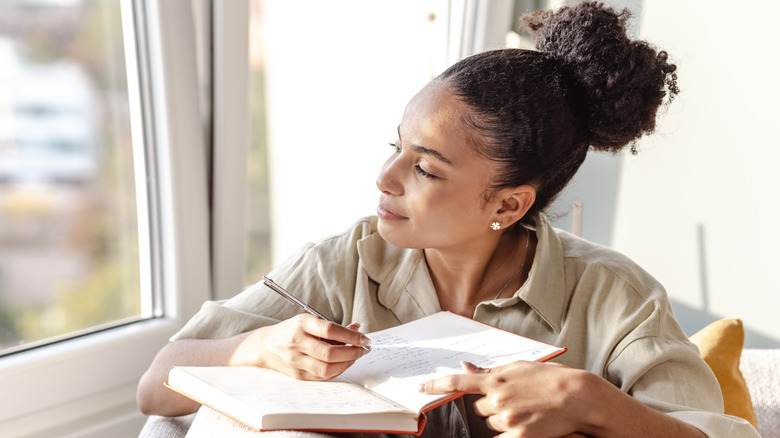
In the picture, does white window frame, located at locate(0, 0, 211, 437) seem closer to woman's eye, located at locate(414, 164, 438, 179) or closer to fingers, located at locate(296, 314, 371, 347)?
woman's eye, located at locate(414, 164, 438, 179)

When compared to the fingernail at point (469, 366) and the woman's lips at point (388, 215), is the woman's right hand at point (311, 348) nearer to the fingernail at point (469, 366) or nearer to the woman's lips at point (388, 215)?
the fingernail at point (469, 366)

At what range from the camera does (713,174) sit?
6.22 ft

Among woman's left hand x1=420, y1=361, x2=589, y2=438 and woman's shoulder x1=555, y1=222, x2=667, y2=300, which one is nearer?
woman's left hand x1=420, y1=361, x2=589, y2=438

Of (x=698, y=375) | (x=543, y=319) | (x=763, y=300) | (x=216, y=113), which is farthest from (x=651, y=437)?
(x=216, y=113)

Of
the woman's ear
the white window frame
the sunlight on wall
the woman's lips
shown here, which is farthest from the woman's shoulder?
the white window frame

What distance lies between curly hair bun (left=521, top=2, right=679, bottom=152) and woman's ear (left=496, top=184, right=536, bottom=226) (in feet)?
0.54

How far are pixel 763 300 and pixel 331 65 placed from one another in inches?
51.6

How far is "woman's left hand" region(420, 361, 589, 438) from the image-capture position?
3.13ft

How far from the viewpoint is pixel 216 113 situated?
183cm

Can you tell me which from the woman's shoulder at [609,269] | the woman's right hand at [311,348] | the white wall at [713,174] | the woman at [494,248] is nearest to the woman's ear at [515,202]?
the woman at [494,248]

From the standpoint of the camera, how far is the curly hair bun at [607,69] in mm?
1281

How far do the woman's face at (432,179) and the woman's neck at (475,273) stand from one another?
112mm

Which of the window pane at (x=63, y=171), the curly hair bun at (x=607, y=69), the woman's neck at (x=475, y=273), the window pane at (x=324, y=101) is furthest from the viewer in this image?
the window pane at (x=324, y=101)

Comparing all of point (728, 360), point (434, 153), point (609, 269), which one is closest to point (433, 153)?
point (434, 153)
